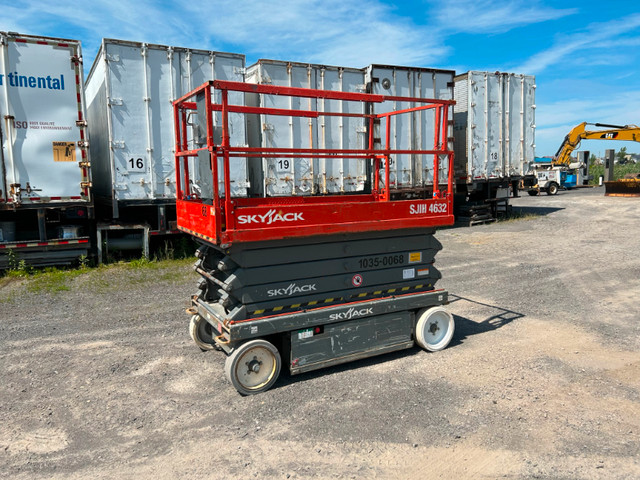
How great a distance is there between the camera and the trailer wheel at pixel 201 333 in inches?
230

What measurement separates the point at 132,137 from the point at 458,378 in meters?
8.40

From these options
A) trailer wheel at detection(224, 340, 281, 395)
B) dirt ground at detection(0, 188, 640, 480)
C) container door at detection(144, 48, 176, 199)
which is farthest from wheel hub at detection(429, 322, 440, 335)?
container door at detection(144, 48, 176, 199)

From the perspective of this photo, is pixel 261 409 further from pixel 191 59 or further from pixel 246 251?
pixel 191 59

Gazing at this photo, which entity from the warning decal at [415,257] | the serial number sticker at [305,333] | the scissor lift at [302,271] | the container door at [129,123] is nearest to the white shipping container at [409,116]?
the container door at [129,123]

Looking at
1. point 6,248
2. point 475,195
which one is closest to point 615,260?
point 475,195

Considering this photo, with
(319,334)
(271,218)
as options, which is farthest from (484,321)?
(271,218)

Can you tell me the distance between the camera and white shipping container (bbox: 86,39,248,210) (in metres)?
10.3

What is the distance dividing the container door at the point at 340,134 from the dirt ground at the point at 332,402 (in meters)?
5.65

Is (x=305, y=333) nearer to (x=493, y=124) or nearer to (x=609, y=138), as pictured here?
(x=493, y=124)

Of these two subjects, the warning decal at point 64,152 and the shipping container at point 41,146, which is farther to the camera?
the warning decal at point 64,152

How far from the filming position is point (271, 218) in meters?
4.66

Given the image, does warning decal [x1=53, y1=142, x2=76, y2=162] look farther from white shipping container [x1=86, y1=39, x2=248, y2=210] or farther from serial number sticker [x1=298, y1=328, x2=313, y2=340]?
serial number sticker [x1=298, y1=328, x2=313, y2=340]

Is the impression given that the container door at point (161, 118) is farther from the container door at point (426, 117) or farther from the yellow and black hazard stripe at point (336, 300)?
the container door at point (426, 117)

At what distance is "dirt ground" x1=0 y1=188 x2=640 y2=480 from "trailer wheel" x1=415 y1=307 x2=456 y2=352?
0.13 metres
